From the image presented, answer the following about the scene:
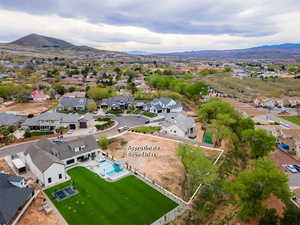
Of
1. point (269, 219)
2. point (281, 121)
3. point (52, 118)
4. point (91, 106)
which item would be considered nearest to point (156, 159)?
point (269, 219)

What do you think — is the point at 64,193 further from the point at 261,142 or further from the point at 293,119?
the point at 293,119

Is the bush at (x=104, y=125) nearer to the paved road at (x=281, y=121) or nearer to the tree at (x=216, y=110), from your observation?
the tree at (x=216, y=110)

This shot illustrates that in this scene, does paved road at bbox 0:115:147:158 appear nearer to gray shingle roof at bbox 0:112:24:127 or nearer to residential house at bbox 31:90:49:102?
gray shingle roof at bbox 0:112:24:127

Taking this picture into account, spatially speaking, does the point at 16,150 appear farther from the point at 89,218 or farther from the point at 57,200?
the point at 89,218

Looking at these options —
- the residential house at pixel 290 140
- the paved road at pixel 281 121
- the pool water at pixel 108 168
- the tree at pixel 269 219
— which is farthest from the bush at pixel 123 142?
the paved road at pixel 281 121

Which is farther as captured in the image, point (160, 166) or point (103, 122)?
point (103, 122)

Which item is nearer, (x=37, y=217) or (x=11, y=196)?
(x=37, y=217)

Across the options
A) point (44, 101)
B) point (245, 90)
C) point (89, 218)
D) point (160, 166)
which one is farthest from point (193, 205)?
point (245, 90)
